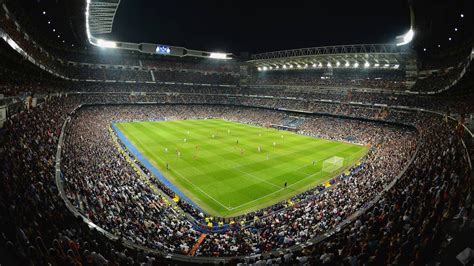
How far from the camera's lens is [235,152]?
40.8 meters

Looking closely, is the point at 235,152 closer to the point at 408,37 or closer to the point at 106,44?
the point at 408,37

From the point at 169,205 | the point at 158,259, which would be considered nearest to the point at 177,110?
the point at 169,205

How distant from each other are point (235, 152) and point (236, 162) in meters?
4.87

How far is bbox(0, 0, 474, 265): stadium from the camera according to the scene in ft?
31.1

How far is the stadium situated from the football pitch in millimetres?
249

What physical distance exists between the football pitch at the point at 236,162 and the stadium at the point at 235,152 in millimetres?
A: 249

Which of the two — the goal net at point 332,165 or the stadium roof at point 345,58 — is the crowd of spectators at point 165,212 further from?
the stadium roof at point 345,58

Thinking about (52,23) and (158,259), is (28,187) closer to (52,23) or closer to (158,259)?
(158,259)

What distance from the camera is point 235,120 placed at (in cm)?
7550

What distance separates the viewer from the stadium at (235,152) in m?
9.49

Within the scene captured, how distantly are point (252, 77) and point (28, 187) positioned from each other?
301 feet

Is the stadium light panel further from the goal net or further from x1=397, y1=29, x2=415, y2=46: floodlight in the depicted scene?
x1=397, y1=29, x2=415, y2=46: floodlight

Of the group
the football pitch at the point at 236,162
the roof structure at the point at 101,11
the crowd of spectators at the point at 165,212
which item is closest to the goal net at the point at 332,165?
the football pitch at the point at 236,162

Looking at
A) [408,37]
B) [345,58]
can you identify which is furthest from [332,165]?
[345,58]
